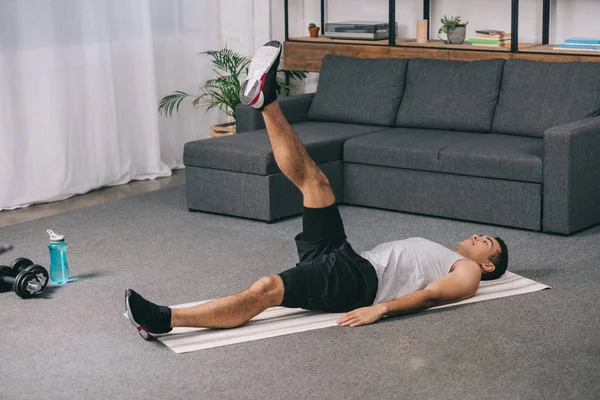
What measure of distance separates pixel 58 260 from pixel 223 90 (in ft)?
9.27

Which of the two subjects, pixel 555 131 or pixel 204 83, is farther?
pixel 204 83

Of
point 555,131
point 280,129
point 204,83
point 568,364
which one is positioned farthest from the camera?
point 204,83

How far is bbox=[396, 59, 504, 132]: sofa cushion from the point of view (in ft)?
18.6

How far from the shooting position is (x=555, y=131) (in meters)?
4.83

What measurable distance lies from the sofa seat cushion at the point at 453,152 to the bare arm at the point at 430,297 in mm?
1279

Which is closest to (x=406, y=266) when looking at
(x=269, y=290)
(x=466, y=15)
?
(x=269, y=290)

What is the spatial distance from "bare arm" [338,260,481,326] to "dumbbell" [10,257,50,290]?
1.32 meters

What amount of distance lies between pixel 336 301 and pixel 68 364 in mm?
998

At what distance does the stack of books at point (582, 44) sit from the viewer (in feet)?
18.9

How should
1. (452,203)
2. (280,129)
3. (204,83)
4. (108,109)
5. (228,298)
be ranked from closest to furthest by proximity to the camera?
(228,298) < (280,129) < (452,203) < (108,109) < (204,83)

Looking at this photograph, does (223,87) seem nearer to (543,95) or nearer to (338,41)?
(338,41)

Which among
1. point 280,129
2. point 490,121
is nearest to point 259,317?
point 280,129

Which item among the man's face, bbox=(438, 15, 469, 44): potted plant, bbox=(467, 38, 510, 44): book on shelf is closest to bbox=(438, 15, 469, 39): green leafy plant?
bbox=(438, 15, 469, 44): potted plant

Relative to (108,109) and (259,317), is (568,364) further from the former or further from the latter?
(108,109)
